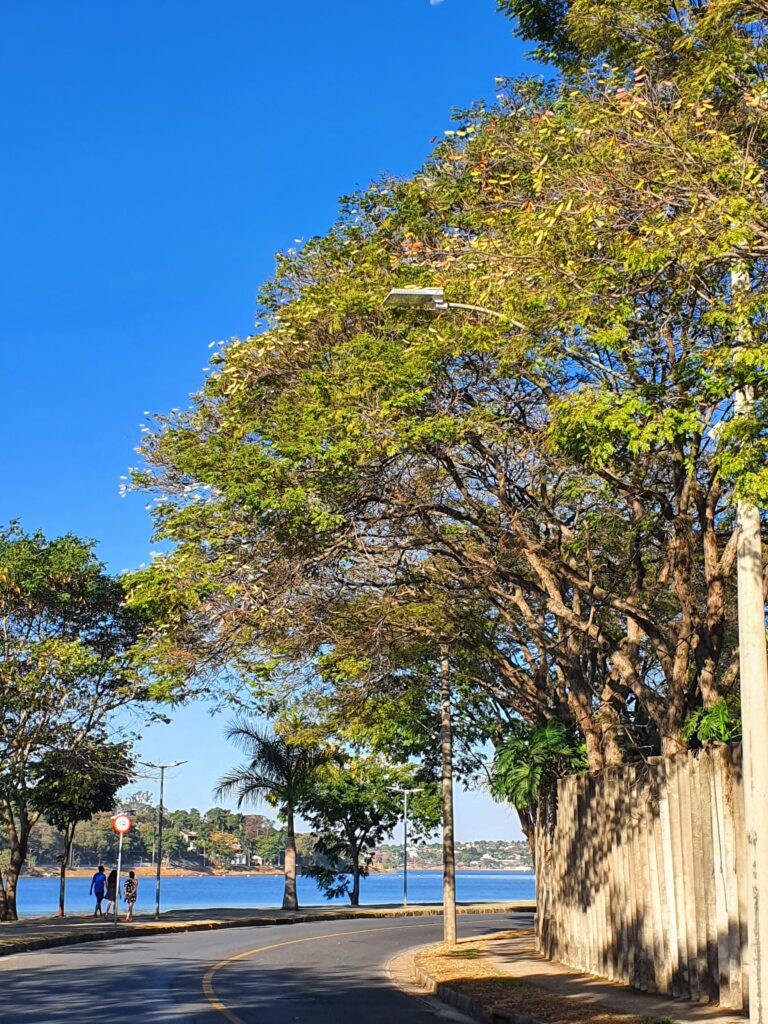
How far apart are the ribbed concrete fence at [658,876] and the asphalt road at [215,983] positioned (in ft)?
8.33

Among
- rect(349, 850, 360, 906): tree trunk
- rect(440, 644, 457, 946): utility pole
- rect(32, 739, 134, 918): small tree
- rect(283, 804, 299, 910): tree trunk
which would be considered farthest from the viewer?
rect(349, 850, 360, 906): tree trunk

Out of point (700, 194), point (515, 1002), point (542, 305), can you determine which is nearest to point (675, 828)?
point (515, 1002)

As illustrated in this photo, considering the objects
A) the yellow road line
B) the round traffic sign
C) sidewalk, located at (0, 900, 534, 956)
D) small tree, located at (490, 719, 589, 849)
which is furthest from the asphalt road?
the round traffic sign

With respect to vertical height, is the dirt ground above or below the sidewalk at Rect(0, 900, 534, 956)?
above

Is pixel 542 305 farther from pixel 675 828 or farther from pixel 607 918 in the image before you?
pixel 607 918

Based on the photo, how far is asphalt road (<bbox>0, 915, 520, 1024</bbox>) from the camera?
1357 centimetres

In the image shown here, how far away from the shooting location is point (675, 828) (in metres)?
14.0

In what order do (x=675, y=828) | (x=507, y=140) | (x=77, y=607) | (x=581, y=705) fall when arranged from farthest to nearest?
(x=77, y=607), (x=581, y=705), (x=507, y=140), (x=675, y=828)

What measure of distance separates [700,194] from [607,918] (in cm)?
988

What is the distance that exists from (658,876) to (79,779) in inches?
1027

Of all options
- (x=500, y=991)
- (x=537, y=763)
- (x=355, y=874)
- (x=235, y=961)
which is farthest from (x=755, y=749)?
(x=355, y=874)

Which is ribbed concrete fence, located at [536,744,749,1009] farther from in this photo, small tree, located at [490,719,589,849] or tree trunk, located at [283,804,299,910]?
tree trunk, located at [283,804,299,910]

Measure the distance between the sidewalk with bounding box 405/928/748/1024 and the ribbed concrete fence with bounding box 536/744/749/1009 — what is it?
0.33 meters

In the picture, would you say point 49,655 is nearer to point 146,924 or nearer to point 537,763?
point 146,924
